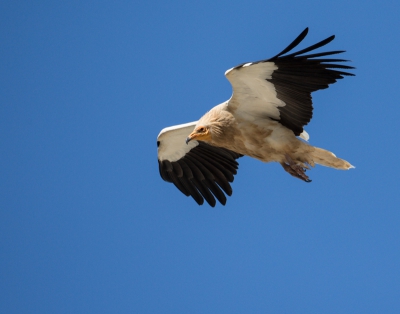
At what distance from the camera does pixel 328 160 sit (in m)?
10.7

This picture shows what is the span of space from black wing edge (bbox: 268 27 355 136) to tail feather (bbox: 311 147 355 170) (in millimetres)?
393

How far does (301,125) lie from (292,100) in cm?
40

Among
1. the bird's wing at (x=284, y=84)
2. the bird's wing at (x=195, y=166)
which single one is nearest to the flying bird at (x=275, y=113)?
the bird's wing at (x=284, y=84)

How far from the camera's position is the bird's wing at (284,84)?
9891 mm

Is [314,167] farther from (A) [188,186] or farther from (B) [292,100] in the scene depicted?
(A) [188,186]

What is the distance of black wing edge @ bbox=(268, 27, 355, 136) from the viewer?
9795mm

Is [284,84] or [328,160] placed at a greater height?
[284,84]

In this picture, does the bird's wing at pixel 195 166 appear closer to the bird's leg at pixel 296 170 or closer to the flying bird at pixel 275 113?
the flying bird at pixel 275 113

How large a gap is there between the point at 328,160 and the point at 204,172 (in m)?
2.06

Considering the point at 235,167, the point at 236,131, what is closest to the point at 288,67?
the point at 236,131

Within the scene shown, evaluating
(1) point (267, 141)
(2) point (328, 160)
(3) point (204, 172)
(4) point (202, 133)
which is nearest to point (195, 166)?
(3) point (204, 172)

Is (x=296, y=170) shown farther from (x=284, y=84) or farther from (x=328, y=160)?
(x=284, y=84)

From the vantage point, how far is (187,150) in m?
12.1

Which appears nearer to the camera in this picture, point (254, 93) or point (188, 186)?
point (254, 93)
